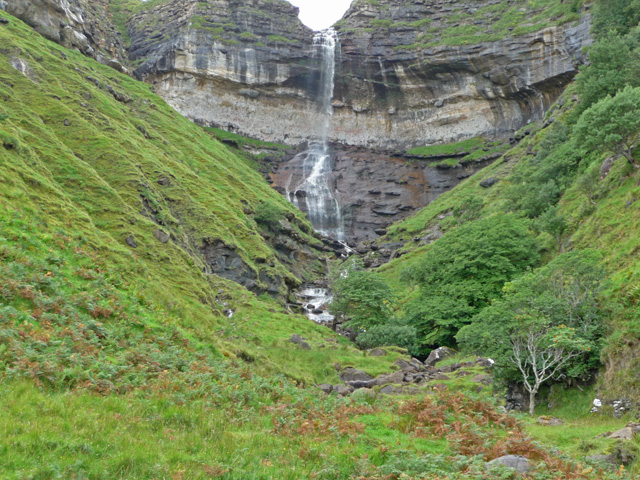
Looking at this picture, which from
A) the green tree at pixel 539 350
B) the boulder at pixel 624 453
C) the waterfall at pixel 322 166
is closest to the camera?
the boulder at pixel 624 453

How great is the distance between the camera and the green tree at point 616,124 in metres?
30.6

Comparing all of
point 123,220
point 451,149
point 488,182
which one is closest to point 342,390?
point 123,220

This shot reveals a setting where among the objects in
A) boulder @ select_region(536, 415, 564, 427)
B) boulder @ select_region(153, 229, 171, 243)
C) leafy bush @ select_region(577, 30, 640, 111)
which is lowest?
boulder @ select_region(536, 415, 564, 427)

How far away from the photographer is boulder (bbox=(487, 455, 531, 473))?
31.1ft

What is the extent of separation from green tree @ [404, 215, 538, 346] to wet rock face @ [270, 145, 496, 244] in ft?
166

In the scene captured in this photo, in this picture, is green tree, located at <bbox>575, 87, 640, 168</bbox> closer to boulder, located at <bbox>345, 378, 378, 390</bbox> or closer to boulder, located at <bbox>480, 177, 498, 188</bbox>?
boulder, located at <bbox>345, 378, 378, 390</bbox>

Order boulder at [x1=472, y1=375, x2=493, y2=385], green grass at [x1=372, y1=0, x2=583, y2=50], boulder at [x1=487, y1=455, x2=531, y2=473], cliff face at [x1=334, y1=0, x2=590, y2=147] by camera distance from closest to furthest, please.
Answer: boulder at [x1=487, y1=455, x2=531, y2=473] < boulder at [x1=472, y1=375, x2=493, y2=385] < green grass at [x1=372, y1=0, x2=583, y2=50] < cliff face at [x1=334, y1=0, x2=590, y2=147]

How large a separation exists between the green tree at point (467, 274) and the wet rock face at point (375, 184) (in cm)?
5074

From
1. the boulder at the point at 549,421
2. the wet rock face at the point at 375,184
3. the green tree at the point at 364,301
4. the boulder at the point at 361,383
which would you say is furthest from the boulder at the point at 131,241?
the wet rock face at the point at 375,184

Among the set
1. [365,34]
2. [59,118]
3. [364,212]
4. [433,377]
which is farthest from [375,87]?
[433,377]

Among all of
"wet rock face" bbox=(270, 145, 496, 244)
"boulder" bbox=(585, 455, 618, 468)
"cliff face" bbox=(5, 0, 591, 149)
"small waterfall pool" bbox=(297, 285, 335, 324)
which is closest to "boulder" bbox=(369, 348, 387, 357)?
"small waterfall pool" bbox=(297, 285, 335, 324)

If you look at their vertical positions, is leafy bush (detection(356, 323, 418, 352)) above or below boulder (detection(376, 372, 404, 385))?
above

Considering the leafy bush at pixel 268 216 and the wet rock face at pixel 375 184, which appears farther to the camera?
the wet rock face at pixel 375 184

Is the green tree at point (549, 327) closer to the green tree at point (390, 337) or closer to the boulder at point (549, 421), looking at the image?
the boulder at point (549, 421)
